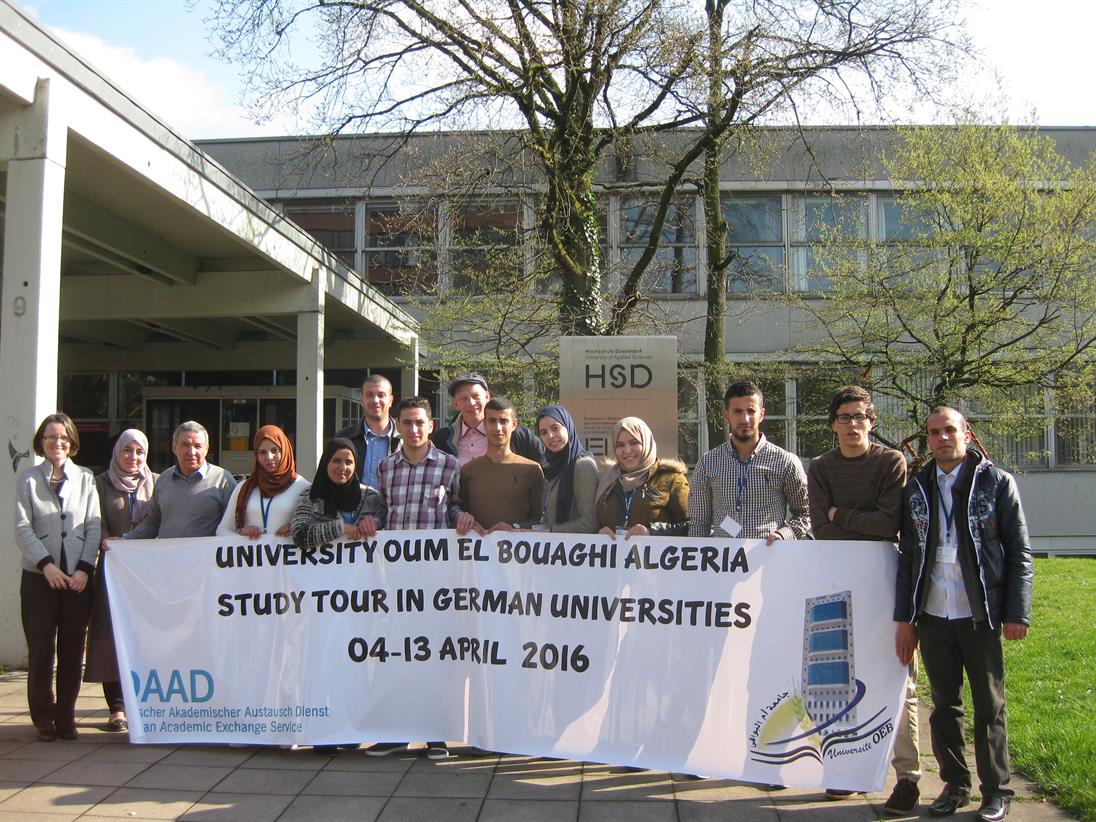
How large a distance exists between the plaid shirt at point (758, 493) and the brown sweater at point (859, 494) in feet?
0.62

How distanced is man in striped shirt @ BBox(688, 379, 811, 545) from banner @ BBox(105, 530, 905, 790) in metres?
0.25

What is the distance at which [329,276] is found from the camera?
13406 millimetres

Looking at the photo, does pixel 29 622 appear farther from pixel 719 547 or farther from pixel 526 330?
pixel 526 330

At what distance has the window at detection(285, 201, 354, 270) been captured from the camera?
816 inches

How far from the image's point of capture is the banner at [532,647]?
4422 mm

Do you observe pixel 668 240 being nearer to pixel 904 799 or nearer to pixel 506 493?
pixel 506 493

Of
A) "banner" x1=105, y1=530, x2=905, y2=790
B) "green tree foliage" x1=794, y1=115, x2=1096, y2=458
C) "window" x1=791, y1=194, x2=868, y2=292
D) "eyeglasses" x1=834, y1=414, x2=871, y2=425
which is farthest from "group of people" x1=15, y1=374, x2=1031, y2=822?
"window" x1=791, y1=194, x2=868, y2=292

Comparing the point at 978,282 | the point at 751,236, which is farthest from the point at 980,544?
the point at 751,236

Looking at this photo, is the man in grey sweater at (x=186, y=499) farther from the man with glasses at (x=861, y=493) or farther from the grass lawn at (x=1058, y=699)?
the grass lawn at (x=1058, y=699)

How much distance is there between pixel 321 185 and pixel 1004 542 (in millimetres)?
18753

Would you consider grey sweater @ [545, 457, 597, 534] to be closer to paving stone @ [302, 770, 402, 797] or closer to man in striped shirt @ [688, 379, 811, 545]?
man in striped shirt @ [688, 379, 811, 545]

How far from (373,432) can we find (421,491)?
3.32ft

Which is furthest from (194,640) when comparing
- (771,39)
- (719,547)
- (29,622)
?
(771,39)

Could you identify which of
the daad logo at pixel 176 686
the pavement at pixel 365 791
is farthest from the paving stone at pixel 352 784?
the daad logo at pixel 176 686
